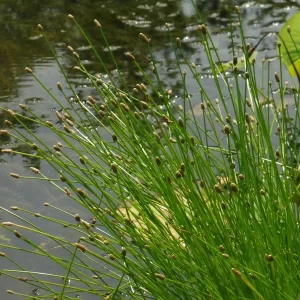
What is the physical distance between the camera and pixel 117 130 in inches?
67.6

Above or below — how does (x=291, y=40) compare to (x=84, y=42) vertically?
above

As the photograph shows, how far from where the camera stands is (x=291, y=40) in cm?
154

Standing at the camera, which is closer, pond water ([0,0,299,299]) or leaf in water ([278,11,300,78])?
leaf in water ([278,11,300,78])

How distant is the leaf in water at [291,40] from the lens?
1.42 meters

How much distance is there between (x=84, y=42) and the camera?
3.80m

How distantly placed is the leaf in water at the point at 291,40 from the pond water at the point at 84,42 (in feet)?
3.49

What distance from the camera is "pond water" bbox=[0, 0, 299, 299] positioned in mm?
2738

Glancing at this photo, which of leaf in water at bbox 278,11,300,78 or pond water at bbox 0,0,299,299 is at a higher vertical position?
leaf in water at bbox 278,11,300,78

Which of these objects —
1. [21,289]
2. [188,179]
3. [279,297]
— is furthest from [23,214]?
[279,297]

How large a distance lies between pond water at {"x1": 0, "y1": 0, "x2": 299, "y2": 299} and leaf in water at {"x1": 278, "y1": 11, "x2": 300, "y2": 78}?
1064mm

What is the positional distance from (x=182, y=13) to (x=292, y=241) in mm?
2791

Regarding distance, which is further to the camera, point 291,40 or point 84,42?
point 84,42

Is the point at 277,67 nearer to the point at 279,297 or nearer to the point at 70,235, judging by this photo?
the point at 70,235

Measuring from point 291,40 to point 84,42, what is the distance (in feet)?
7.77
